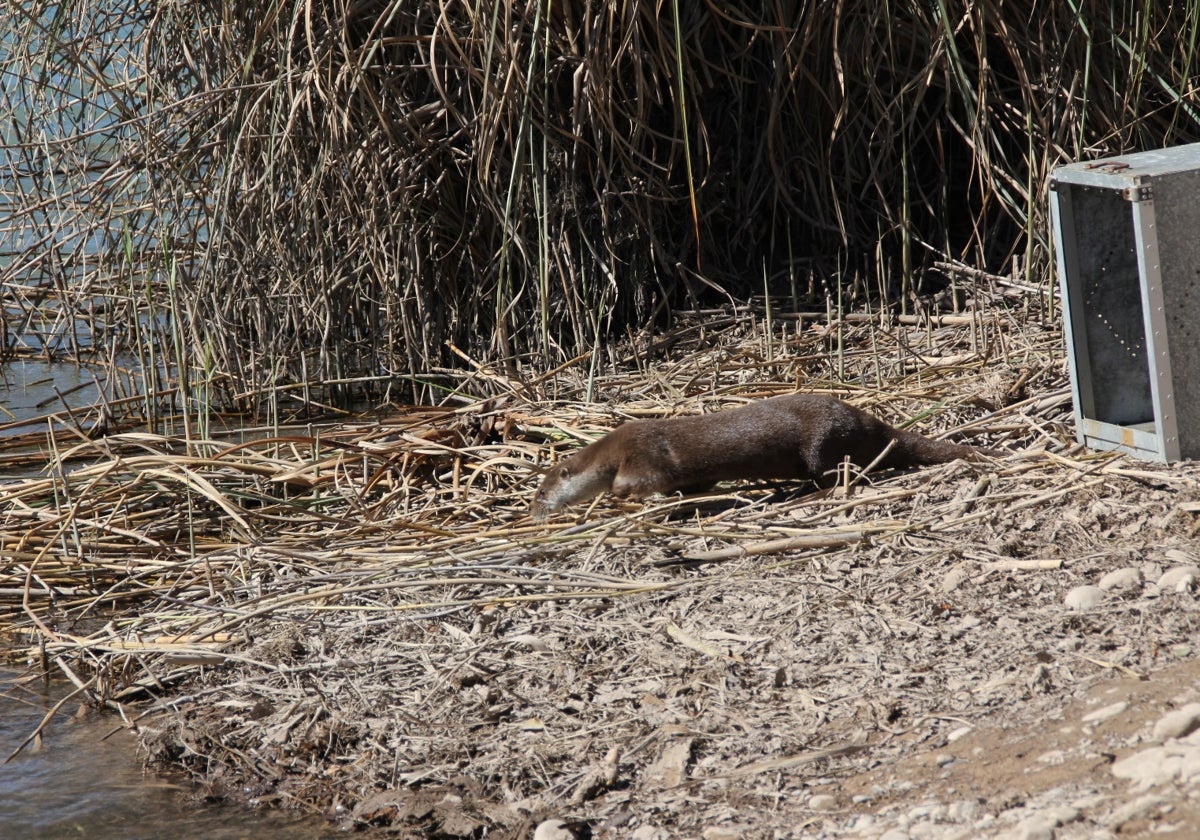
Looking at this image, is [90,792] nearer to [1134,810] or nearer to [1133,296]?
[1134,810]

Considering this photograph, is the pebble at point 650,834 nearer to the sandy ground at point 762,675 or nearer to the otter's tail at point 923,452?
the sandy ground at point 762,675

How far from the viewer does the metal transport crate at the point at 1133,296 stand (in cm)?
362

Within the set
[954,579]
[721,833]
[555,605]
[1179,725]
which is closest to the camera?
[1179,725]

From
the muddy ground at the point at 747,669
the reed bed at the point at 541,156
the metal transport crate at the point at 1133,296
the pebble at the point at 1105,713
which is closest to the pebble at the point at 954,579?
the muddy ground at the point at 747,669

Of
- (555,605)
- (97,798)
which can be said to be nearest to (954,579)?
(555,605)

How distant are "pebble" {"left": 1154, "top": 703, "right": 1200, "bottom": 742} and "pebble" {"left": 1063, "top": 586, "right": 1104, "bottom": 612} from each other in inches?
23.7

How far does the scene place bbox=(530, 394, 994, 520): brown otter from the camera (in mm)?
3889

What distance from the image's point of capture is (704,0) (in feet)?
18.1

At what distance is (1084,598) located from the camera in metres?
2.98

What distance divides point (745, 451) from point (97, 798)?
188 centimetres

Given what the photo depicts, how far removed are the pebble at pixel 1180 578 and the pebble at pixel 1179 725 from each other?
2.00 feet

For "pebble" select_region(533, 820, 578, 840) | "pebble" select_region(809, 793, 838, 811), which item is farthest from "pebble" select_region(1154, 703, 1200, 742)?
"pebble" select_region(533, 820, 578, 840)

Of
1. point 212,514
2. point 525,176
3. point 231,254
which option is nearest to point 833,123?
point 525,176

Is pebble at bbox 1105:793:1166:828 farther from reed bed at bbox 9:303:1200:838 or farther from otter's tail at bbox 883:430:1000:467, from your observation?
otter's tail at bbox 883:430:1000:467
